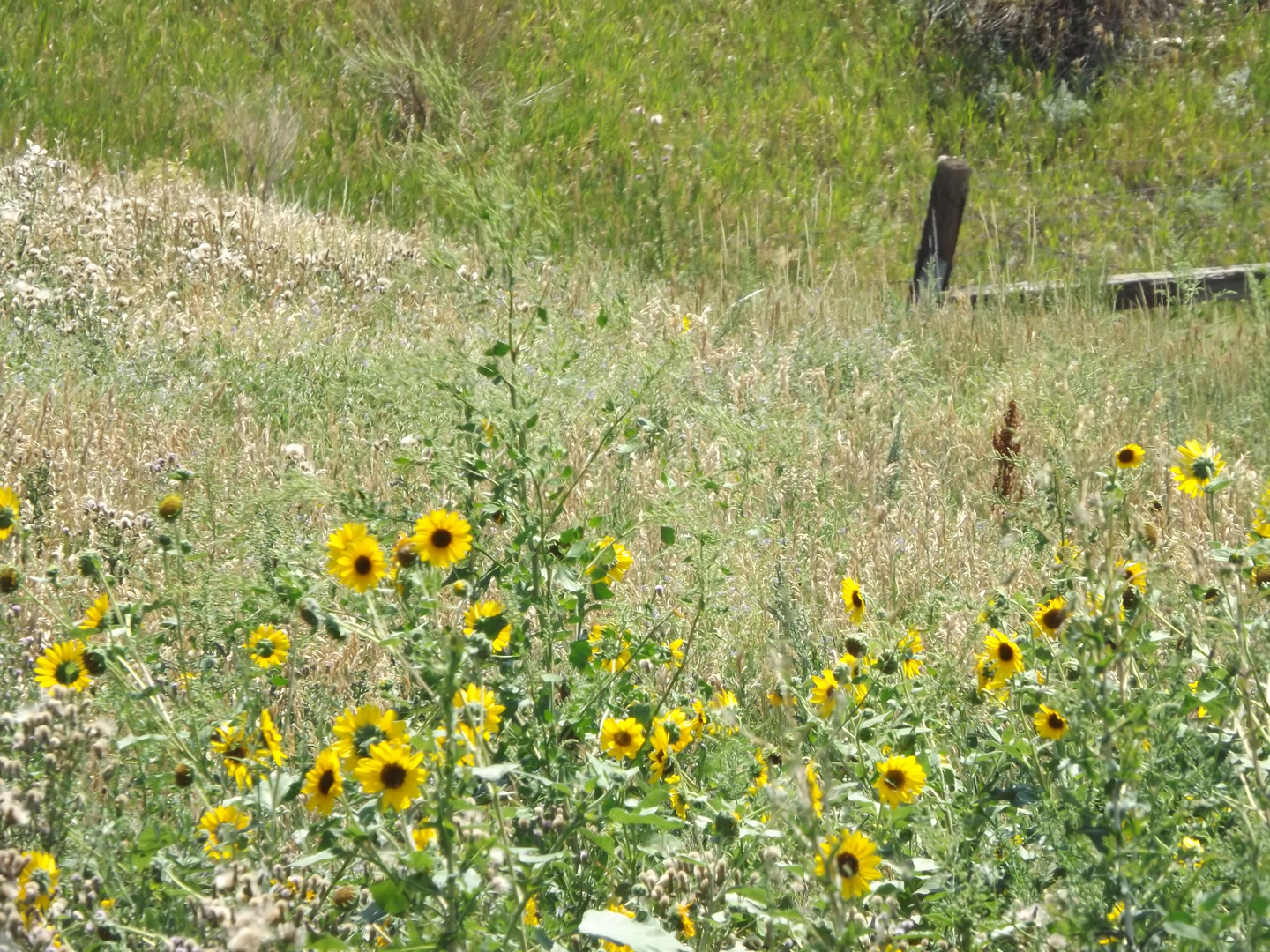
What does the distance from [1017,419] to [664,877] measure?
10.2 ft

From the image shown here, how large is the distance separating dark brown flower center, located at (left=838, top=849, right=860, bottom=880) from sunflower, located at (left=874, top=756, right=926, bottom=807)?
1.19ft

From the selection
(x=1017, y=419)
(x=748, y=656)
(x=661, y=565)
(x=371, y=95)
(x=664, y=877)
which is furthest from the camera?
(x=371, y=95)

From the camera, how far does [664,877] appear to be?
1867mm

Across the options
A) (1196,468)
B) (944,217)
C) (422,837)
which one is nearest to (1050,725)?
(1196,468)

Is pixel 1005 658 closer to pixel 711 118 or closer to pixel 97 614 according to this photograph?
pixel 97 614

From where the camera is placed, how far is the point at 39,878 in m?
1.65

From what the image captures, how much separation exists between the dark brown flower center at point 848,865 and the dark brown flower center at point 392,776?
1.69 feet

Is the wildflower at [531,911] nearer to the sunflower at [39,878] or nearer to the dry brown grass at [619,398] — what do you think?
the sunflower at [39,878]

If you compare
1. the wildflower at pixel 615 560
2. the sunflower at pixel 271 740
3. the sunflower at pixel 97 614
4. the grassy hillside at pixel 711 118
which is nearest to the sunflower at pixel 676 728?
the wildflower at pixel 615 560

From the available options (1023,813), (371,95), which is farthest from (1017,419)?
(371,95)

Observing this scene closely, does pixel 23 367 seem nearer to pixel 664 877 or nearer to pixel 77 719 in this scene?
pixel 77 719

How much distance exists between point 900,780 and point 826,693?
25 cm

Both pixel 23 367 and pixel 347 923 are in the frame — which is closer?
pixel 347 923

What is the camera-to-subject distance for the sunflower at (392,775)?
154 centimetres
